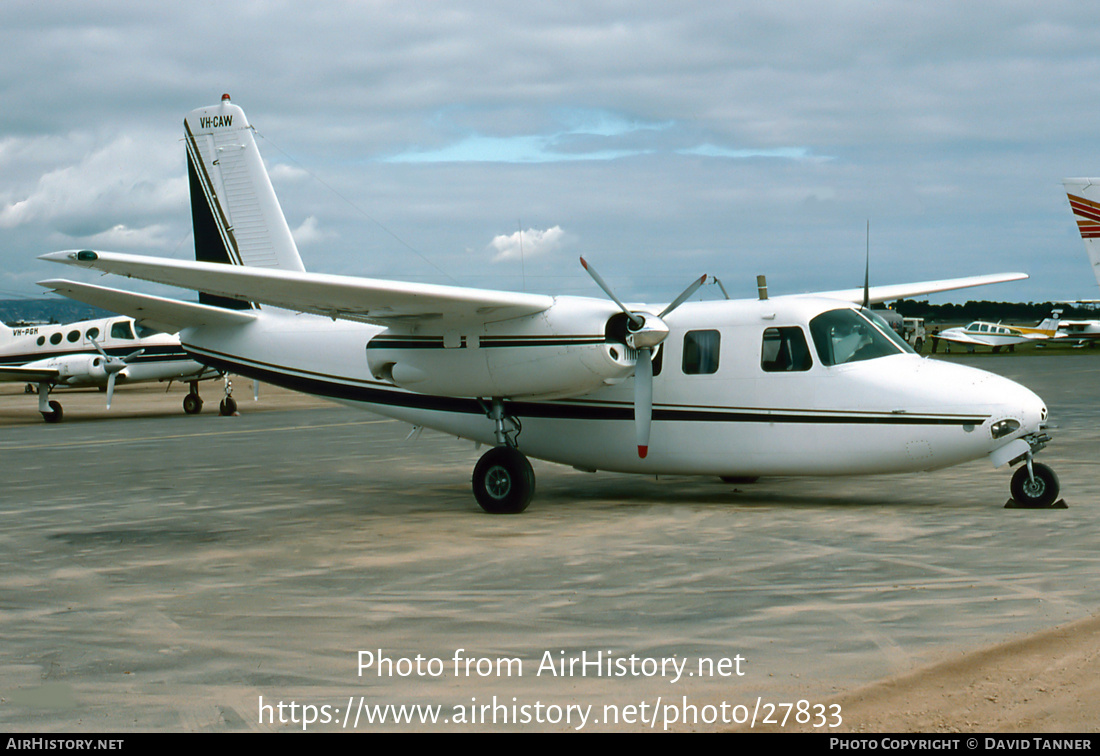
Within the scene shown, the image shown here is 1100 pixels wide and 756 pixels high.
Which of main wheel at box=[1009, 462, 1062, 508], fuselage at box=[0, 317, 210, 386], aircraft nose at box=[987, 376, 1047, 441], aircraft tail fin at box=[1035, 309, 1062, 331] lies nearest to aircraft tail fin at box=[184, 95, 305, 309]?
aircraft nose at box=[987, 376, 1047, 441]

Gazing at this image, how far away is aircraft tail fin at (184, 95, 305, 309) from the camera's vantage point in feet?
52.5

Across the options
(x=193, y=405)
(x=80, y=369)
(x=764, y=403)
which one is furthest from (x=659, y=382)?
(x=80, y=369)

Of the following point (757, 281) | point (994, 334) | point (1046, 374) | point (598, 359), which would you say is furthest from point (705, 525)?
point (994, 334)

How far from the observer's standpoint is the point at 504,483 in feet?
40.9

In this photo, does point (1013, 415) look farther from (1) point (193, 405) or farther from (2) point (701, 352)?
(1) point (193, 405)

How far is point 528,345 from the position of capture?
12148mm

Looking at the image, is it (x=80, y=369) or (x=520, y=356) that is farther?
(x=80, y=369)

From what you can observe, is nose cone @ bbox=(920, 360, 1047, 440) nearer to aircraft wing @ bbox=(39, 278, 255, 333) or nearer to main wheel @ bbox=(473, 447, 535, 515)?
main wheel @ bbox=(473, 447, 535, 515)

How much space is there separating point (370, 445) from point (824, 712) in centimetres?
1741

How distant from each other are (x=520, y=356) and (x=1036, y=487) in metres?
6.00

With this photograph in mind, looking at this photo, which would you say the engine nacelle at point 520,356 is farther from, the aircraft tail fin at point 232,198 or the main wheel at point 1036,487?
the main wheel at point 1036,487

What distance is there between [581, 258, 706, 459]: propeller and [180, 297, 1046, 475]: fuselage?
0.28 m

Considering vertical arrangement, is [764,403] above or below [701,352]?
below

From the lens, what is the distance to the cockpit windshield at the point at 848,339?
39.5ft
